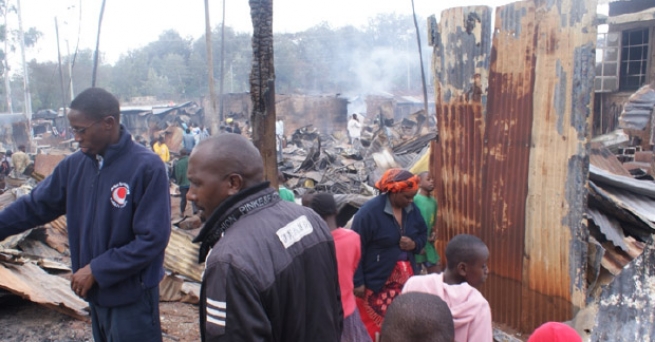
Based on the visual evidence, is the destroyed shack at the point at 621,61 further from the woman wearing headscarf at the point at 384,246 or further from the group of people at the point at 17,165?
the group of people at the point at 17,165

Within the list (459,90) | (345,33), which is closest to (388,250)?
(459,90)

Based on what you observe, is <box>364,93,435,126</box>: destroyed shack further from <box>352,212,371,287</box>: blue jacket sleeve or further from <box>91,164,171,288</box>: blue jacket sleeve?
<box>91,164,171,288</box>: blue jacket sleeve

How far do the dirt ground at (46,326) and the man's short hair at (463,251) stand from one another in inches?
114

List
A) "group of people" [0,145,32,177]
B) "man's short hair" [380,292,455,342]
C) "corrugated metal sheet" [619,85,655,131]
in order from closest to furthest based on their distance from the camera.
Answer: "man's short hair" [380,292,455,342]
"corrugated metal sheet" [619,85,655,131]
"group of people" [0,145,32,177]

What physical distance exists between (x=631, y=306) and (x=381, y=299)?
5.41 feet

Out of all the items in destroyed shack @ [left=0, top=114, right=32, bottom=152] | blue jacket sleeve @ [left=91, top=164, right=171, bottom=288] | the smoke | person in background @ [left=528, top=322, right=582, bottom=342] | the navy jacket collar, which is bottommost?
destroyed shack @ [left=0, top=114, right=32, bottom=152]

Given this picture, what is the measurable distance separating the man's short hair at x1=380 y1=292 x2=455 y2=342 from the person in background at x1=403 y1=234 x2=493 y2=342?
0.56m

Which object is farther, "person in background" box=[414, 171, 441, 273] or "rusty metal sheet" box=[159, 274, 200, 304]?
"rusty metal sheet" box=[159, 274, 200, 304]

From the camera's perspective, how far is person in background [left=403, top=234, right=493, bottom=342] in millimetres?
2484

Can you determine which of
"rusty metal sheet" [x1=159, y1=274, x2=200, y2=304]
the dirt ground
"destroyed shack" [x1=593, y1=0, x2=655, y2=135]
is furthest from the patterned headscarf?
"destroyed shack" [x1=593, y1=0, x2=655, y2=135]

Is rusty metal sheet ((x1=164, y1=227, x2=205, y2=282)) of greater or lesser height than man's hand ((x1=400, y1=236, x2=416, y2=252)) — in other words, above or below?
below

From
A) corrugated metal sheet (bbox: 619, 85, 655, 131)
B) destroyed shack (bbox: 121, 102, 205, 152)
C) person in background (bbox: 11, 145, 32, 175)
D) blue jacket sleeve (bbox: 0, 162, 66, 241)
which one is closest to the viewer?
Result: blue jacket sleeve (bbox: 0, 162, 66, 241)

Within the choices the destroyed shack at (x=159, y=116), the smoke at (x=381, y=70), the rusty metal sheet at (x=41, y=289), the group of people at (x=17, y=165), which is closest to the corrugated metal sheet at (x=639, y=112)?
the rusty metal sheet at (x=41, y=289)

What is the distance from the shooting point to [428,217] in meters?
4.78
